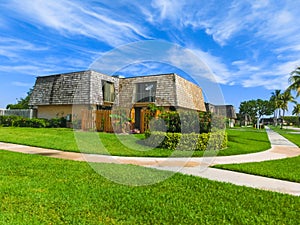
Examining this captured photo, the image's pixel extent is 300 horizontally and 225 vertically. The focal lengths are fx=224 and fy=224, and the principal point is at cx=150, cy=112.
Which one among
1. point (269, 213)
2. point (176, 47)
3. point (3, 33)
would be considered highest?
point (3, 33)

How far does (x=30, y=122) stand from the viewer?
21234 mm

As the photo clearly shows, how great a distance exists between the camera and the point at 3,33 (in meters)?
12.0

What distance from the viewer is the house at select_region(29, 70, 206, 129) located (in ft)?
67.9

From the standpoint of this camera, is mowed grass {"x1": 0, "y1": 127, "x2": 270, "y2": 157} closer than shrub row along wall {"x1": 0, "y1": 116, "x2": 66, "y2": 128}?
Yes

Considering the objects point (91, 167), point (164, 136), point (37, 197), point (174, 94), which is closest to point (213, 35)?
point (164, 136)

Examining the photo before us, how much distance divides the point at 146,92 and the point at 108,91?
395 cm

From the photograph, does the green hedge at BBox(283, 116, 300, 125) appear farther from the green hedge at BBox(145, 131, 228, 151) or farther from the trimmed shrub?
the green hedge at BBox(145, 131, 228, 151)

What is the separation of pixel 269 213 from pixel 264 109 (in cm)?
8960

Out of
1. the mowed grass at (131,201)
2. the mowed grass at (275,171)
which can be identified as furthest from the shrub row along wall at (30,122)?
the mowed grass at (275,171)

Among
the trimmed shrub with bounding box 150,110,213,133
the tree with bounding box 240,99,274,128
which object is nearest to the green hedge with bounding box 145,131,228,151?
the trimmed shrub with bounding box 150,110,213,133

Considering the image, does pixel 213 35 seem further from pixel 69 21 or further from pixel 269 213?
pixel 269 213

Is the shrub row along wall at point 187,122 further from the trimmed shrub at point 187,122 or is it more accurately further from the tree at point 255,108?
the tree at point 255,108

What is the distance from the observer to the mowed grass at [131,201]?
302cm

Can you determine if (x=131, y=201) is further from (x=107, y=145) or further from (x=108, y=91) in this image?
(x=108, y=91)
